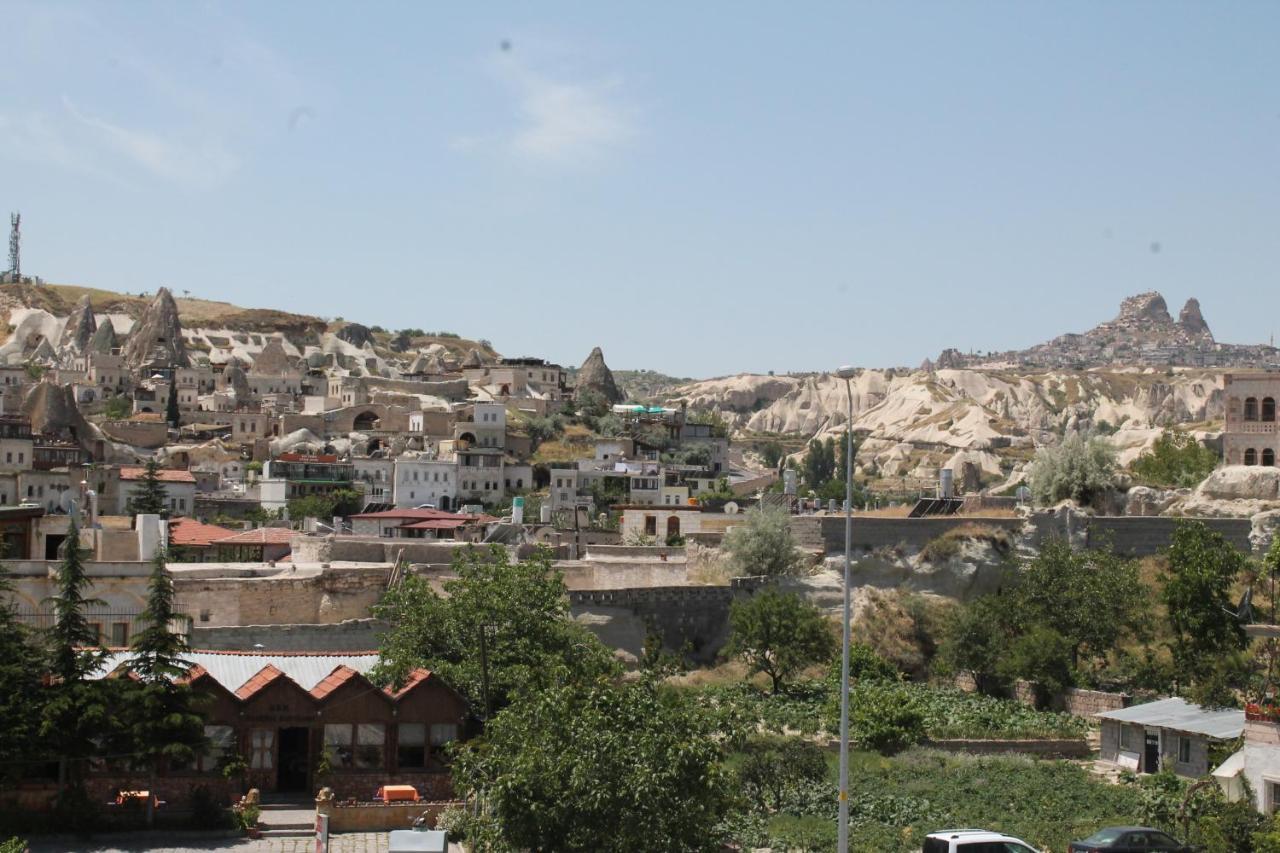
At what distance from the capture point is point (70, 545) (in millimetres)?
28031

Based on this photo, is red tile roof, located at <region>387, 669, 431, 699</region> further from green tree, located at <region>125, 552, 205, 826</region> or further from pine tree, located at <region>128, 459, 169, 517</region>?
pine tree, located at <region>128, 459, 169, 517</region>

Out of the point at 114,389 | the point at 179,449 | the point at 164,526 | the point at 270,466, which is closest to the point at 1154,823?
the point at 164,526

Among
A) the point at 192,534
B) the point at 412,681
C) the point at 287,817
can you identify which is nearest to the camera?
the point at 287,817

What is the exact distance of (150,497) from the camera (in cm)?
7106

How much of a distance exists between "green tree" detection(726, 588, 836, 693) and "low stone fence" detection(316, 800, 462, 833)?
15.7 m

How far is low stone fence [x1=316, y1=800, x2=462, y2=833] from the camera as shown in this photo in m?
27.4

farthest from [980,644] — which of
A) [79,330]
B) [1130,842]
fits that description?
[79,330]

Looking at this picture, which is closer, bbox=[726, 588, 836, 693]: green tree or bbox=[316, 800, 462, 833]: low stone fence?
bbox=[316, 800, 462, 833]: low stone fence

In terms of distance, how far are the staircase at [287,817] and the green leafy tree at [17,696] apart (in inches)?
158

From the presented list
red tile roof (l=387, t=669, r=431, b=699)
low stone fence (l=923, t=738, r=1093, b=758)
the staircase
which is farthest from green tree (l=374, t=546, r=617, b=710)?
low stone fence (l=923, t=738, r=1093, b=758)

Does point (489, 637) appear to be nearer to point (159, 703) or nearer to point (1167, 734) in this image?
point (159, 703)

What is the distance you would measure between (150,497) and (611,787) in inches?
2085

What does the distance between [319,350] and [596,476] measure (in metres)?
68.1

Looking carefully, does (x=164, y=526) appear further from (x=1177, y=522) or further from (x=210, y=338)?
(x=210, y=338)
